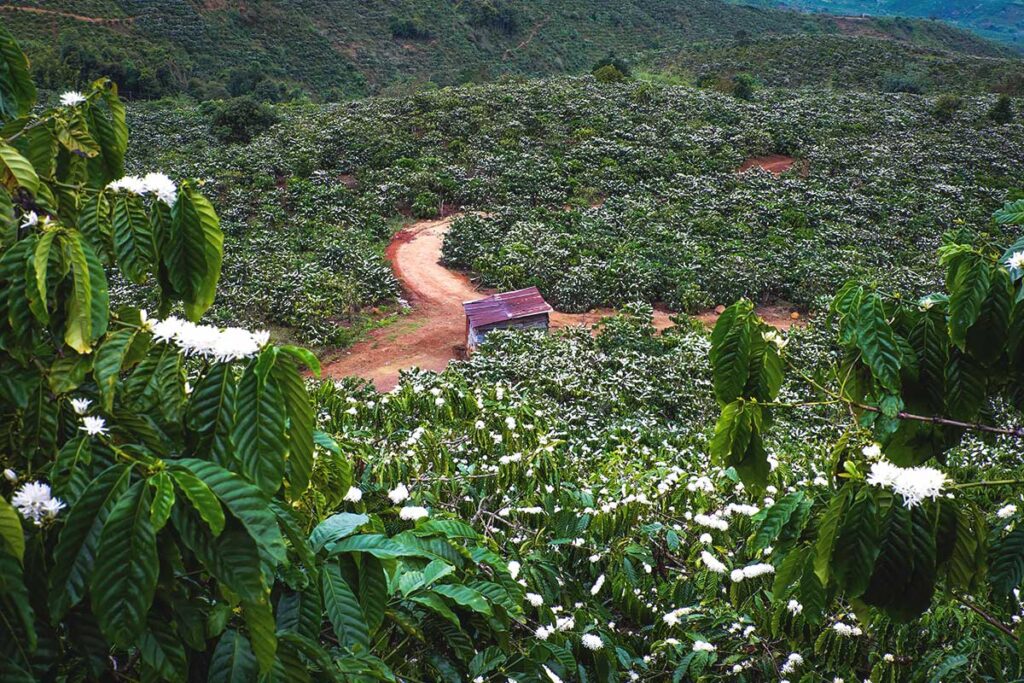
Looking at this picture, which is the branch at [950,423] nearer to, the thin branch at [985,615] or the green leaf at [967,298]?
the green leaf at [967,298]

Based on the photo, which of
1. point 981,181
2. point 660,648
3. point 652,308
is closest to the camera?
point 660,648

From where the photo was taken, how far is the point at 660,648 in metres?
3.58

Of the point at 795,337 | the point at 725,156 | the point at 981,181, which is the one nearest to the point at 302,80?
the point at 725,156

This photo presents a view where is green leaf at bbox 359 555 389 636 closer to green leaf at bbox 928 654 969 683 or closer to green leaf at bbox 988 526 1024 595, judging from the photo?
green leaf at bbox 988 526 1024 595

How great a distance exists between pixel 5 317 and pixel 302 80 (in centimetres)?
4283

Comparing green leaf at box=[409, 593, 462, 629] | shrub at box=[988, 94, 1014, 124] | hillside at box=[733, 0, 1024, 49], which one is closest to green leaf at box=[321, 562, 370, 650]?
green leaf at box=[409, 593, 462, 629]

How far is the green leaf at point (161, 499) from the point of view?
1.20 meters

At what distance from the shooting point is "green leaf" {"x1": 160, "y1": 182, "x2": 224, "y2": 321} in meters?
1.72

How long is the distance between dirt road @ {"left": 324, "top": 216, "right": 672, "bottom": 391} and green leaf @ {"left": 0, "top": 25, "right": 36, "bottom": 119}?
333 inches

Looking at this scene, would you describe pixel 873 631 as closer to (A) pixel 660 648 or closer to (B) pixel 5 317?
(A) pixel 660 648

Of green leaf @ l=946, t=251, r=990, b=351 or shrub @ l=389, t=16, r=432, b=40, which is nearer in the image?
green leaf @ l=946, t=251, r=990, b=351

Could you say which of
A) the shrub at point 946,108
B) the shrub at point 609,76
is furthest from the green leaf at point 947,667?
the shrub at point 609,76

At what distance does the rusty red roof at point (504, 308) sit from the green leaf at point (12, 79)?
9530 mm

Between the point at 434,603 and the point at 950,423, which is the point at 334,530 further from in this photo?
the point at 950,423
